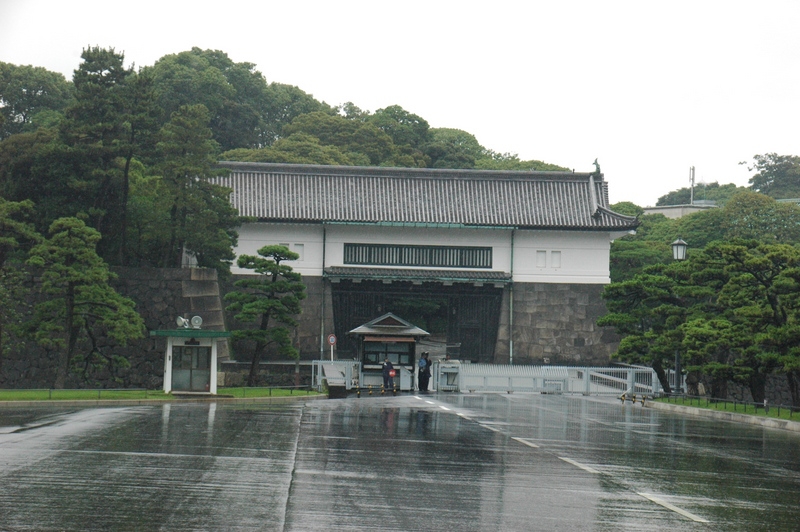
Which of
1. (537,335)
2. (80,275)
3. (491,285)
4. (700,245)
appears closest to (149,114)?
(80,275)

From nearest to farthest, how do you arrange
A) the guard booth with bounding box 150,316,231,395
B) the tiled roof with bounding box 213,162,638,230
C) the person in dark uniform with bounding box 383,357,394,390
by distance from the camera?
the guard booth with bounding box 150,316,231,395 → the person in dark uniform with bounding box 383,357,394,390 → the tiled roof with bounding box 213,162,638,230

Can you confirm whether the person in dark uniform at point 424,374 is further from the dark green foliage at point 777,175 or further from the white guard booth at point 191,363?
the dark green foliage at point 777,175

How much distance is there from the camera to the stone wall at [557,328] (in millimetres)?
47531

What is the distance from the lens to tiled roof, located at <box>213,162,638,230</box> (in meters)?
47.4

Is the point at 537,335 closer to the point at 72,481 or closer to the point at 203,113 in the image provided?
the point at 203,113

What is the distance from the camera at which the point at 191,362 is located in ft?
99.5

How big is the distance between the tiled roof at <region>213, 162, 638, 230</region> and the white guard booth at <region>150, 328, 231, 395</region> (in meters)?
17.0

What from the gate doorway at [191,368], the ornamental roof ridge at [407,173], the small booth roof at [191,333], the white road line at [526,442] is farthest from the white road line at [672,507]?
the ornamental roof ridge at [407,173]

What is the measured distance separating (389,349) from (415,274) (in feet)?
29.1

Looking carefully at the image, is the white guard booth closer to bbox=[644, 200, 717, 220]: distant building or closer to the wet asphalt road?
the wet asphalt road

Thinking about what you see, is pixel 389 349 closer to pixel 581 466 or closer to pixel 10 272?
pixel 10 272

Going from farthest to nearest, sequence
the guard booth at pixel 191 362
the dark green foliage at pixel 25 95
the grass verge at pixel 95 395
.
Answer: the dark green foliage at pixel 25 95
the guard booth at pixel 191 362
the grass verge at pixel 95 395

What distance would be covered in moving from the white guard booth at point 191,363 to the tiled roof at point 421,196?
1700 cm

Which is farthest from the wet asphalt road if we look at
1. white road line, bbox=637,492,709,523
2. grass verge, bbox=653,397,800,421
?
grass verge, bbox=653,397,800,421
